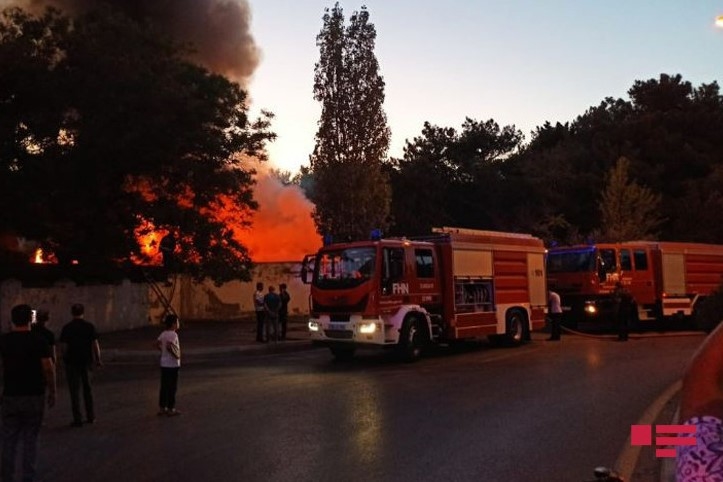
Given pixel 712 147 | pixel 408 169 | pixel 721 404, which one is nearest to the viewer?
pixel 721 404

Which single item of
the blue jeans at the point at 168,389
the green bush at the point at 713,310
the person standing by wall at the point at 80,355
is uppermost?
the green bush at the point at 713,310

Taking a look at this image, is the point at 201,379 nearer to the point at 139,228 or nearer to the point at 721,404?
the point at 139,228

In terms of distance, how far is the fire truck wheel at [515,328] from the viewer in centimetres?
1839

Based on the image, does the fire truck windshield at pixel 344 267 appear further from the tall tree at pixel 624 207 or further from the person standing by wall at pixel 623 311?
the tall tree at pixel 624 207

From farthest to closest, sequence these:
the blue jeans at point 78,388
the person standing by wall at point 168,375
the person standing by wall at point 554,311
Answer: the person standing by wall at point 554,311 < the person standing by wall at point 168,375 < the blue jeans at point 78,388

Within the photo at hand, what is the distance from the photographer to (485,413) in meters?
9.02

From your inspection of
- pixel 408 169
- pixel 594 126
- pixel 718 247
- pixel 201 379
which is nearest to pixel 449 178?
pixel 408 169

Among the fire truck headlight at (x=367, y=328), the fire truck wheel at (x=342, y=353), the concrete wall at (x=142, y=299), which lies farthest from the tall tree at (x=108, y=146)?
the fire truck headlight at (x=367, y=328)

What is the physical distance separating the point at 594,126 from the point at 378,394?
43154 mm

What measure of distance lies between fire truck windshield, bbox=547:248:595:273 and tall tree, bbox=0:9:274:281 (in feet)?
32.5

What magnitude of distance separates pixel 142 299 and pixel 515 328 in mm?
12970

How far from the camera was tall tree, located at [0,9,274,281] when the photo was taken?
19.0 meters

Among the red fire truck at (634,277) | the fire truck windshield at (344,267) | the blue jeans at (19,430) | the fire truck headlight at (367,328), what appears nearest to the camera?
the blue jeans at (19,430)

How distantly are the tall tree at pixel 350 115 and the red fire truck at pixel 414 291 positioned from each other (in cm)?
1019
